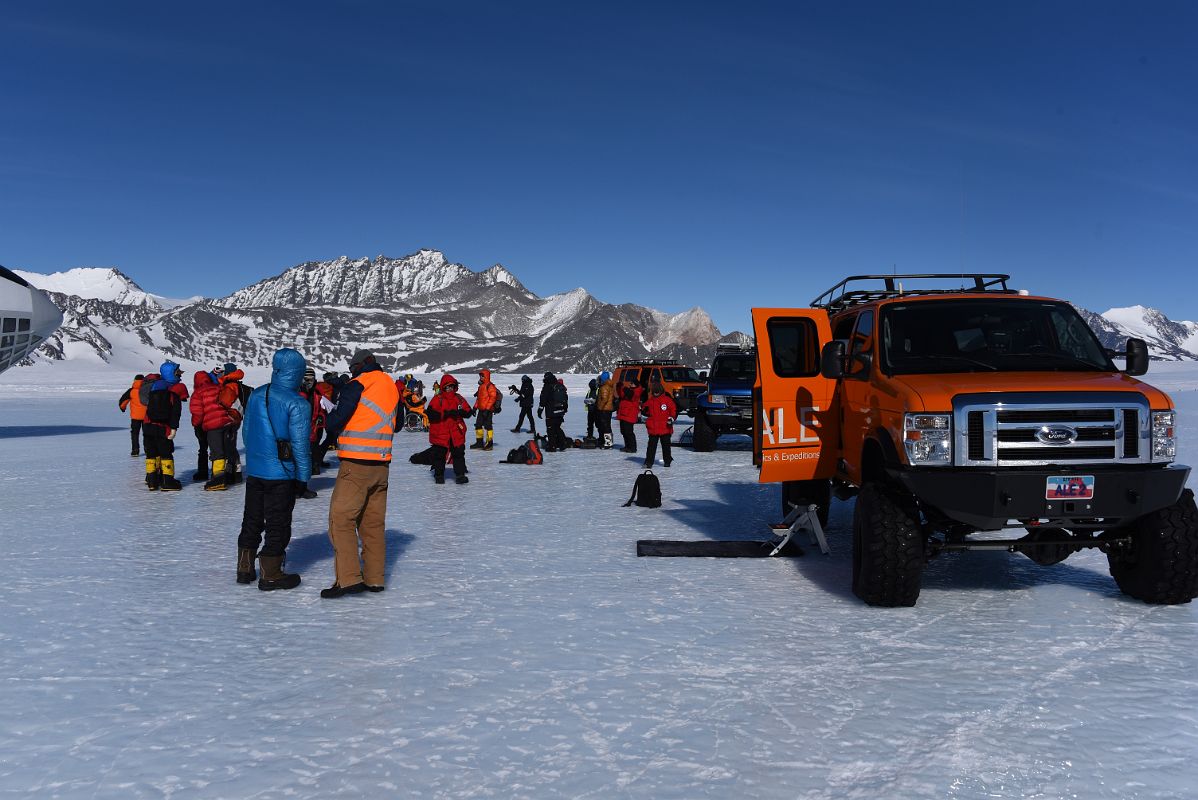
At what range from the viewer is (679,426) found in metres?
28.5

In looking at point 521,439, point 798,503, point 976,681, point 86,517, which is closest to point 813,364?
point 798,503

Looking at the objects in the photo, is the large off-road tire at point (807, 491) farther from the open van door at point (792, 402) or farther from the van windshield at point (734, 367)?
the van windshield at point (734, 367)

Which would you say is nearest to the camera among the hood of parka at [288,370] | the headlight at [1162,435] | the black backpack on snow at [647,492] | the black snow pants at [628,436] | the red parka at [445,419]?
the headlight at [1162,435]

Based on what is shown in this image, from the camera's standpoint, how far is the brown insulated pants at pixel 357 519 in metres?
6.69

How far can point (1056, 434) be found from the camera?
228 inches

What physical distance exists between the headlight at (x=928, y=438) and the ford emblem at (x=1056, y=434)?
59cm

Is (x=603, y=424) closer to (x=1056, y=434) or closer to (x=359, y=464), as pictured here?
(x=359, y=464)

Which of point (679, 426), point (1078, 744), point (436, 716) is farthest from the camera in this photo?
point (679, 426)

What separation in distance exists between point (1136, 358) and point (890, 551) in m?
2.46

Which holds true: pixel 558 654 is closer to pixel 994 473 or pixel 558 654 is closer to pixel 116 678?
pixel 116 678

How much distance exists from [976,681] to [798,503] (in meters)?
3.70

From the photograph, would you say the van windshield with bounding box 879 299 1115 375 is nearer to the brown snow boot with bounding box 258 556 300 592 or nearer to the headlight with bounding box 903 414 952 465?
the headlight with bounding box 903 414 952 465

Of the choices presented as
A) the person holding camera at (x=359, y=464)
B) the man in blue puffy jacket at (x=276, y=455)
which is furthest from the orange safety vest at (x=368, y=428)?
the man in blue puffy jacket at (x=276, y=455)

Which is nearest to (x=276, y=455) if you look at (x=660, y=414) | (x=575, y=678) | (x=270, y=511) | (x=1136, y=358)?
(x=270, y=511)
